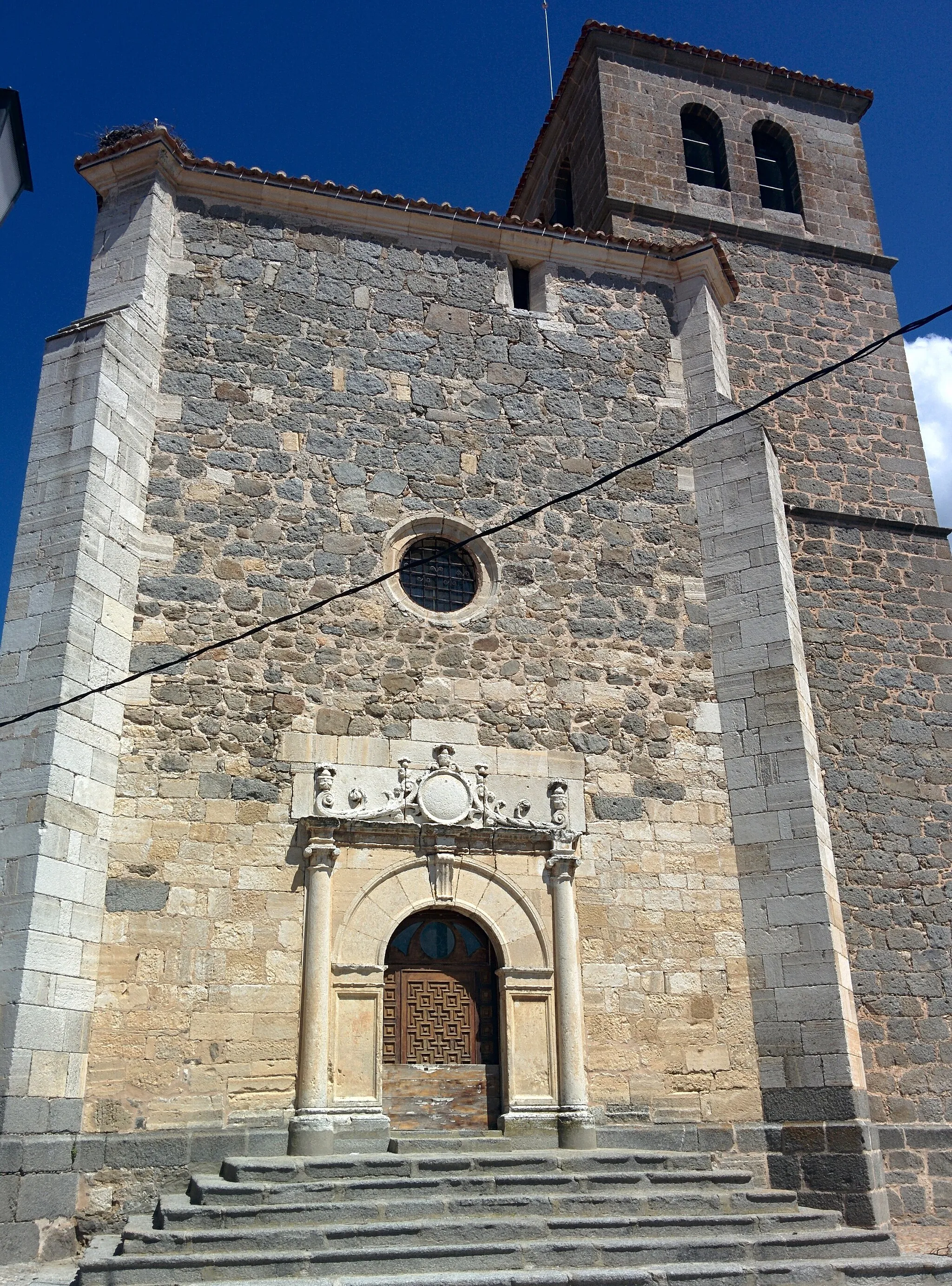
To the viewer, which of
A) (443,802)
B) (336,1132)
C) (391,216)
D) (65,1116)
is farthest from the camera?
(391,216)

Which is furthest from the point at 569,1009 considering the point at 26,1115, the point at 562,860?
the point at 26,1115

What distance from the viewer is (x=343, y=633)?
892cm

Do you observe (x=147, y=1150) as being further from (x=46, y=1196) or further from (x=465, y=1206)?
(x=465, y=1206)

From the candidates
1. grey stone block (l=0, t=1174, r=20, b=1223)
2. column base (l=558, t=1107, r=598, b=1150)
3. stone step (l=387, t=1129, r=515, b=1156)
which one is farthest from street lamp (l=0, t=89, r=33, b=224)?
column base (l=558, t=1107, r=598, b=1150)

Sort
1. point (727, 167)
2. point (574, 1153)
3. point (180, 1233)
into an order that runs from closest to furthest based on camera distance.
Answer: point (180, 1233)
point (574, 1153)
point (727, 167)

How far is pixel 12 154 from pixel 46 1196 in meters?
5.88

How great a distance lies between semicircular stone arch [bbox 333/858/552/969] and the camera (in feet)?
26.5

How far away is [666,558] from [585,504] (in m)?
0.86

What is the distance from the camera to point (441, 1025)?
821 centimetres

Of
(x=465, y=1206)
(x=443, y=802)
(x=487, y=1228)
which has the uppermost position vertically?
(x=443, y=802)

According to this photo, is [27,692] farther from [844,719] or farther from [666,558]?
[844,719]

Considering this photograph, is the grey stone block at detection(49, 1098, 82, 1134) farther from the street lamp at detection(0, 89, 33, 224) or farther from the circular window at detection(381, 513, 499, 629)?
the street lamp at detection(0, 89, 33, 224)

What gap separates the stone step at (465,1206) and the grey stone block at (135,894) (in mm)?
1808

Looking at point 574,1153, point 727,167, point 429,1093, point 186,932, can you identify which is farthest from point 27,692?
point 727,167
